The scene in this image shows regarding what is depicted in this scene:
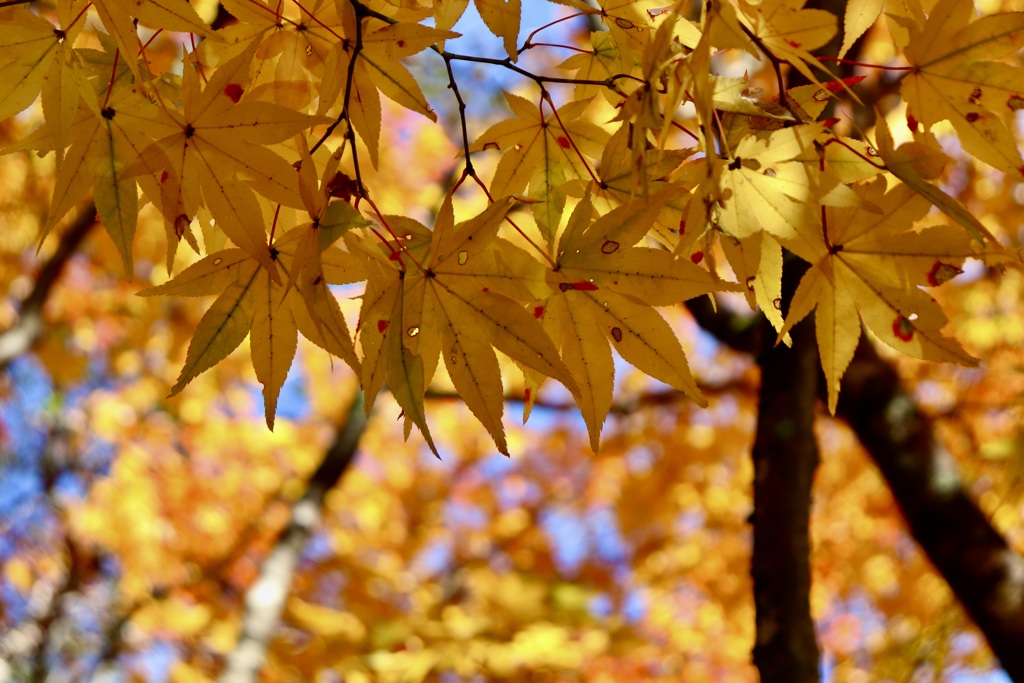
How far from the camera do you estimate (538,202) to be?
687 mm

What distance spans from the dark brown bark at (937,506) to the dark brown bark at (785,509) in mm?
338

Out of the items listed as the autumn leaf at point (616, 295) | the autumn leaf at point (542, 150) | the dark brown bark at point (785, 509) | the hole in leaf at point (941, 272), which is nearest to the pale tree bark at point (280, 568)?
the dark brown bark at point (785, 509)

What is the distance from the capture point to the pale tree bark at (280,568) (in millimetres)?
2758

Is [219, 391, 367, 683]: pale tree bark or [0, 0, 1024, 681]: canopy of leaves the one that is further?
[219, 391, 367, 683]: pale tree bark

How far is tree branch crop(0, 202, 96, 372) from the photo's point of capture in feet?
8.31

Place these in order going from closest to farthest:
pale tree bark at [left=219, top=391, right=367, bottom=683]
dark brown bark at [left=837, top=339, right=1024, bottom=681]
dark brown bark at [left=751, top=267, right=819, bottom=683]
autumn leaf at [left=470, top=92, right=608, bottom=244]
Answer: autumn leaf at [left=470, top=92, right=608, bottom=244]
dark brown bark at [left=751, top=267, right=819, bottom=683]
dark brown bark at [left=837, top=339, right=1024, bottom=681]
pale tree bark at [left=219, top=391, right=367, bottom=683]

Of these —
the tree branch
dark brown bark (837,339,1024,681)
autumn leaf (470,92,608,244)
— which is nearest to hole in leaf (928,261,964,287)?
autumn leaf (470,92,608,244)

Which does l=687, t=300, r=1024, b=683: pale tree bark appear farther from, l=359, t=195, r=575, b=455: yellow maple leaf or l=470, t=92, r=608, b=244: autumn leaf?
l=359, t=195, r=575, b=455: yellow maple leaf

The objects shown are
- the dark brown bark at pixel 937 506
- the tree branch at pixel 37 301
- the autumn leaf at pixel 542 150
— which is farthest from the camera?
the tree branch at pixel 37 301

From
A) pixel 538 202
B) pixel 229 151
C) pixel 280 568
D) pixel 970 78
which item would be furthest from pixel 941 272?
pixel 280 568

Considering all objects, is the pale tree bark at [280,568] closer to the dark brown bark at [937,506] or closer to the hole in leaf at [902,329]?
the dark brown bark at [937,506]

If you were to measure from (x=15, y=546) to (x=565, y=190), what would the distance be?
6.92 m

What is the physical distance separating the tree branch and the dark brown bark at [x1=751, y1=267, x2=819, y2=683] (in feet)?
7.10

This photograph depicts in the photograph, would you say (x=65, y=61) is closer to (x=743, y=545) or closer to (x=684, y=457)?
(x=684, y=457)
